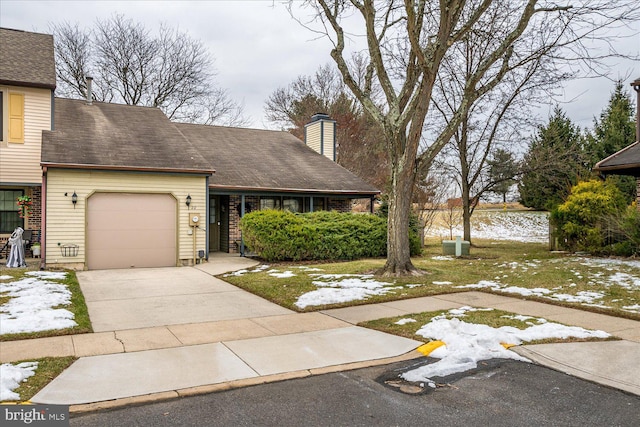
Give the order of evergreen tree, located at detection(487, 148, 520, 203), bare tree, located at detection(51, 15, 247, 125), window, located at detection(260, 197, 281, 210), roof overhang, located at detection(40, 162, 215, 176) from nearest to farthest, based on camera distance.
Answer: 1. roof overhang, located at detection(40, 162, 215, 176)
2. window, located at detection(260, 197, 281, 210)
3. evergreen tree, located at detection(487, 148, 520, 203)
4. bare tree, located at detection(51, 15, 247, 125)

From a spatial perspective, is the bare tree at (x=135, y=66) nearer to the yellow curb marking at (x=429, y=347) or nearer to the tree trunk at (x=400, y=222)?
the tree trunk at (x=400, y=222)

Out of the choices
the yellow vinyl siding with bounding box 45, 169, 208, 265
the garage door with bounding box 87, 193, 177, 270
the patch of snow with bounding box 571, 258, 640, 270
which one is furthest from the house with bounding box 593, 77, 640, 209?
the garage door with bounding box 87, 193, 177, 270

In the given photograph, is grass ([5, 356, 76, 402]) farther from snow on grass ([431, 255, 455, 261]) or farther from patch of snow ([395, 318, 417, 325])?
snow on grass ([431, 255, 455, 261])

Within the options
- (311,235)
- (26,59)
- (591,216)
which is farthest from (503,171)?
(26,59)

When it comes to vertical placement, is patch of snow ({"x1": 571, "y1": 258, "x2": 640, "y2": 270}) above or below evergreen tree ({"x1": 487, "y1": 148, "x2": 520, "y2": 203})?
below

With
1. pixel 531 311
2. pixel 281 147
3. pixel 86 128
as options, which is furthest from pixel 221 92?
pixel 531 311

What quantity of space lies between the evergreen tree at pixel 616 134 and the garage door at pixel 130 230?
1982 cm

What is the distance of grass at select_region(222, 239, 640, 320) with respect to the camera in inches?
315

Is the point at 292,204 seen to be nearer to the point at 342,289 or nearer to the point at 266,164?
the point at 266,164

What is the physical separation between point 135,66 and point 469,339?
87.3 feet

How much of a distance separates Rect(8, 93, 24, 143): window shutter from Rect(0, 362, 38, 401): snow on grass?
11.4 m

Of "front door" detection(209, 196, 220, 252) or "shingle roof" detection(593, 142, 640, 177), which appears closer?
"shingle roof" detection(593, 142, 640, 177)

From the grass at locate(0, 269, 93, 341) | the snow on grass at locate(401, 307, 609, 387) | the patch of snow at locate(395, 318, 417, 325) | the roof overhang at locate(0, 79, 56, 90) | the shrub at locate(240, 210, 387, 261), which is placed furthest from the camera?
the shrub at locate(240, 210, 387, 261)

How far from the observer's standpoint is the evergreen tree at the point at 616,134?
24391mm
